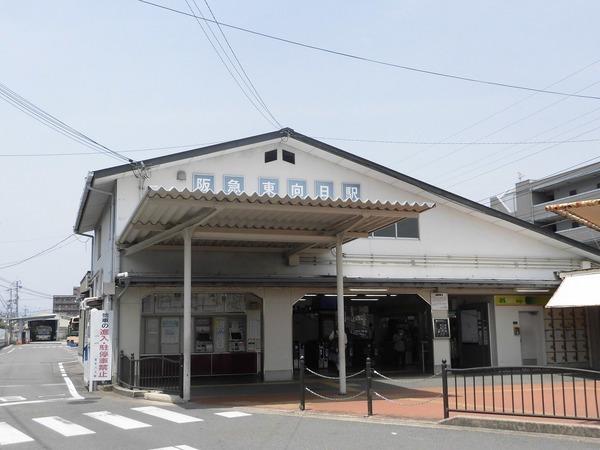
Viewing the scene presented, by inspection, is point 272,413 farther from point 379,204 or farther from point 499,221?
point 499,221

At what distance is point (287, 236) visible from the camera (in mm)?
16141

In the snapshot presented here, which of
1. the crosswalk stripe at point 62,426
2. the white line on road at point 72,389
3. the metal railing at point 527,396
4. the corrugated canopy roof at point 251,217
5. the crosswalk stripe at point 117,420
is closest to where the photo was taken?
the metal railing at point 527,396

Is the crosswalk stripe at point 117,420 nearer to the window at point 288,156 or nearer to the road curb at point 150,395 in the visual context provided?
the road curb at point 150,395

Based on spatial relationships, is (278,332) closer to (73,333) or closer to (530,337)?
(530,337)

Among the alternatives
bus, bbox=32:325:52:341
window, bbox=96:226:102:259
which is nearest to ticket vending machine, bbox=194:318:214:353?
window, bbox=96:226:102:259

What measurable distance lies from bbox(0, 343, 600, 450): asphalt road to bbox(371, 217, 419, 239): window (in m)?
10.7

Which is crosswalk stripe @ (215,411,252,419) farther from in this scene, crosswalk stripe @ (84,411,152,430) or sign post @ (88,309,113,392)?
sign post @ (88,309,113,392)

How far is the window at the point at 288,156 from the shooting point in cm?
2078

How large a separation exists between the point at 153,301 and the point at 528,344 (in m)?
13.7

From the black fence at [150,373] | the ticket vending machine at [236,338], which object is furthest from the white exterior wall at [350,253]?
the ticket vending machine at [236,338]

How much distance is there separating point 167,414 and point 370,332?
50.6 feet

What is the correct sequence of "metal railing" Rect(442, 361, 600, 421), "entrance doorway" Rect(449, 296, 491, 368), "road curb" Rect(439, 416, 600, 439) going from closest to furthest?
1. "road curb" Rect(439, 416, 600, 439)
2. "metal railing" Rect(442, 361, 600, 421)
3. "entrance doorway" Rect(449, 296, 491, 368)

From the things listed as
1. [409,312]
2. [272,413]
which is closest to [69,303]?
[409,312]

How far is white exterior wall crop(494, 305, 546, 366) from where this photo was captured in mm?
21938
